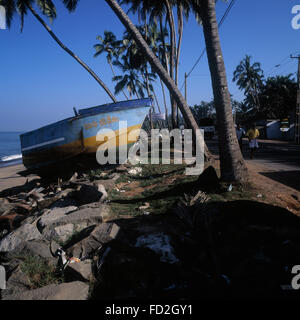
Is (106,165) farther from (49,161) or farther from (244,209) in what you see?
(244,209)

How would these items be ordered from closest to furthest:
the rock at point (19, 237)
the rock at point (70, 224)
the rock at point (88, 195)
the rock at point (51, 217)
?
1. the rock at point (19, 237)
2. the rock at point (70, 224)
3. the rock at point (51, 217)
4. the rock at point (88, 195)

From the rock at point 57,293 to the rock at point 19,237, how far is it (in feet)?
4.56

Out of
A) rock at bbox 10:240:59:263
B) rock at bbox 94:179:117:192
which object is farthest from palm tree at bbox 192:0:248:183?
rock at bbox 10:240:59:263

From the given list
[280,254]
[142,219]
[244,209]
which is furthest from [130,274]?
[244,209]

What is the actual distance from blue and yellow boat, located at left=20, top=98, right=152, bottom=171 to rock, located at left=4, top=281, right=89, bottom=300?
700 centimetres

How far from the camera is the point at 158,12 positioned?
14.8 metres

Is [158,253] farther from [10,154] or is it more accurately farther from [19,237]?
[10,154]

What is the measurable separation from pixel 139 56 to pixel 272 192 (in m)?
25.7

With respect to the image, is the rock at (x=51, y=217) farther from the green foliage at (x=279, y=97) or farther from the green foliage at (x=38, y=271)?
the green foliage at (x=279, y=97)

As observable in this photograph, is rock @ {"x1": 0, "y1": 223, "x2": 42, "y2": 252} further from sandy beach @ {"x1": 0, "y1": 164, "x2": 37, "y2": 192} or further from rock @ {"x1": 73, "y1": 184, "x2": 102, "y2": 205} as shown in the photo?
sandy beach @ {"x1": 0, "y1": 164, "x2": 37, "y2": 192}

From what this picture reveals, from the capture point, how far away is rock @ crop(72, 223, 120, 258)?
3.34 metres

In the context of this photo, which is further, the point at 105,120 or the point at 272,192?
the point at 105,120

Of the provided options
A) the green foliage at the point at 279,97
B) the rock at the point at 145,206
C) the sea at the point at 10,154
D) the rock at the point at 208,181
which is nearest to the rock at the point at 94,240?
the rock at the point at 145,206

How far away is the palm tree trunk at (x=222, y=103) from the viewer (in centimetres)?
527
